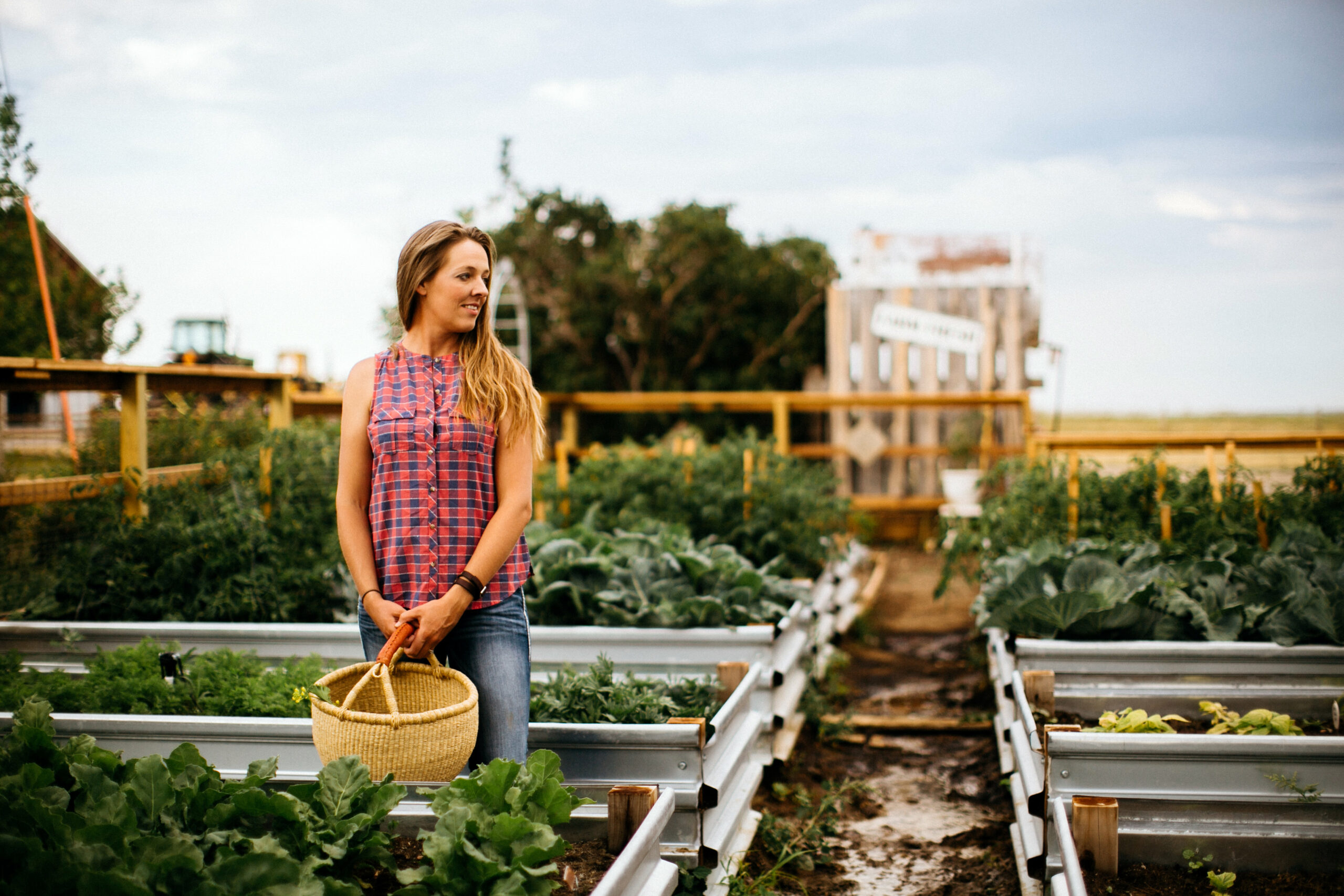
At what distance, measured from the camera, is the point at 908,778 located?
4.24m

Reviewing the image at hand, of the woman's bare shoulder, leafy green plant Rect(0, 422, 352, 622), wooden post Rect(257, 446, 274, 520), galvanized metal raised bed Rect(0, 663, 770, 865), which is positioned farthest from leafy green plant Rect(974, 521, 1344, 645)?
wooden post Rect(257, 446, 274, 520)

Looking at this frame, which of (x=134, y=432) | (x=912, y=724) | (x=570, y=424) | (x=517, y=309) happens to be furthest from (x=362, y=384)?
(x=517, y=309)

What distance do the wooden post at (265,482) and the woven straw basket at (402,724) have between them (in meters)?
3.05

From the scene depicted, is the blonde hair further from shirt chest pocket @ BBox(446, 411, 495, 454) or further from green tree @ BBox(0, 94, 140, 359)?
green tree @ BBox(0, 94, 140, 359)

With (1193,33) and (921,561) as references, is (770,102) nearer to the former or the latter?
(1193,33)

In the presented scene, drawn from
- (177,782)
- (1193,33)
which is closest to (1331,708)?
(177,782)

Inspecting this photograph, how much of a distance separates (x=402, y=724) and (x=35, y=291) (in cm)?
488

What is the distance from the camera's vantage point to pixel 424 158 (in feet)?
30.0

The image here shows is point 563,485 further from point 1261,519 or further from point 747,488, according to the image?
point 1261,519

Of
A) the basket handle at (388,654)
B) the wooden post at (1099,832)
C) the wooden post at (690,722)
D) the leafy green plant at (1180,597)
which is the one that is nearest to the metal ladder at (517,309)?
the leafy green plant at (1180,597)

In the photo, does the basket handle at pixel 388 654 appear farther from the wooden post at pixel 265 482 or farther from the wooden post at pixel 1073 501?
the wooden post at pixel 1073 501

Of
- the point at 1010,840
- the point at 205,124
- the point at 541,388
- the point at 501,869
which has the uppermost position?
the point at 205,124

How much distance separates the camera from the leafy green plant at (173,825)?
1.56 metres

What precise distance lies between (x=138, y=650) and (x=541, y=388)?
761cm
